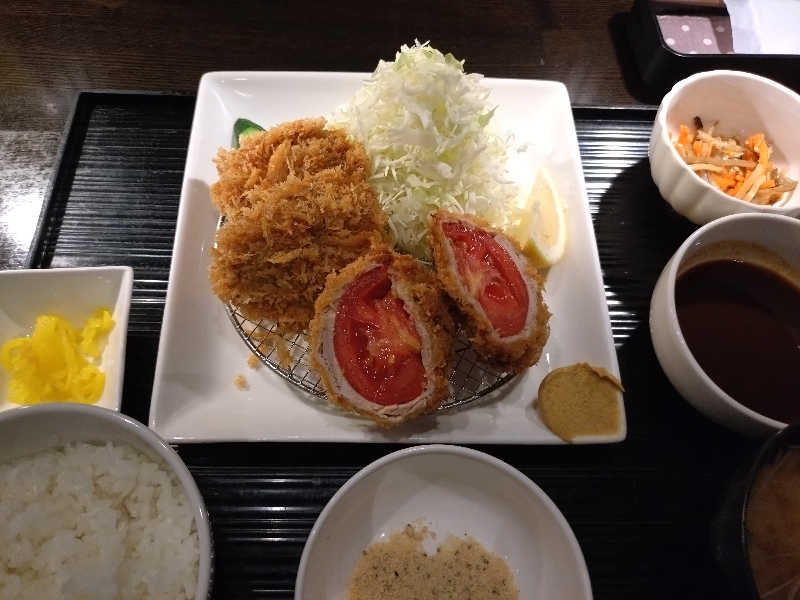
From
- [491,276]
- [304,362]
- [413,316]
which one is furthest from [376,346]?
[491,276]

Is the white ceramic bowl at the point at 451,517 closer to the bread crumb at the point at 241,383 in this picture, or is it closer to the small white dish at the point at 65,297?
the bread crumb at the point at 241,383

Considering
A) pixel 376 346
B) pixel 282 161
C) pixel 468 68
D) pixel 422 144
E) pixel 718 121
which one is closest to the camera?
pixel 376 346

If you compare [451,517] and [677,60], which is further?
[677,60]

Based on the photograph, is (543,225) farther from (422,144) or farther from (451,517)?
(451,517)

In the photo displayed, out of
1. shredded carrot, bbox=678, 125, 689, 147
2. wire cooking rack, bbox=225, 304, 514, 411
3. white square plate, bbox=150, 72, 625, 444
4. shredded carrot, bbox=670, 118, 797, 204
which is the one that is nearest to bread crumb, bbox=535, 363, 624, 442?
white square plate, bbox=150, 72, 625, 444

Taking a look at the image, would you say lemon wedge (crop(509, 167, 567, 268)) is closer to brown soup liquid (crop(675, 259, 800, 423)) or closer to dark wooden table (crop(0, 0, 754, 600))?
dark wooden table (crop(0, 0, 754, 600))

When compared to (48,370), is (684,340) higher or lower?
lower
